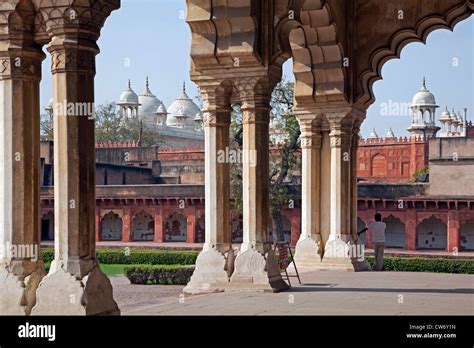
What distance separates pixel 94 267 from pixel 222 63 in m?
3.90

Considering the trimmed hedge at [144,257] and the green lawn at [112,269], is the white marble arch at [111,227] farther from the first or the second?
the green lawn at [112,269]

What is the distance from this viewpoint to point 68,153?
5.92m

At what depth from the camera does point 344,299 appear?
323 inches

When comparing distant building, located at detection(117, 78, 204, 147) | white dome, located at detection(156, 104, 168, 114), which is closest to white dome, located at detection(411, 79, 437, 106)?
distant building, located at detection(117, 78, 204, 147)

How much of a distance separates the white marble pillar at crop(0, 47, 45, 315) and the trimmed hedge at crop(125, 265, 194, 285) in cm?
1263

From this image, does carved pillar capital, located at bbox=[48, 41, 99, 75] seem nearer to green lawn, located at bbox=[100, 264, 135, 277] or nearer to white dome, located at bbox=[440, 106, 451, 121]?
green lawn, located at bbox=[100, 264, 135, 277]

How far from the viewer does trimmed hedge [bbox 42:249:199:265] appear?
27.6 metres

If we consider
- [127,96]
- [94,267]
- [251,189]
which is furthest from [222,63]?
[127,96]

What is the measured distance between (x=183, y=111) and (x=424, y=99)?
22.6 metres

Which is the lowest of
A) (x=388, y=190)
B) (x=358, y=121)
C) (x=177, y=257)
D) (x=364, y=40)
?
(x=177, y=257)

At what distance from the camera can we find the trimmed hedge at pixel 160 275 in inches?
752

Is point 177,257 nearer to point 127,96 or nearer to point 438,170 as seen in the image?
point 438,170

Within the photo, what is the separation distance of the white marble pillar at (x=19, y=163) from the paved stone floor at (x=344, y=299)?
1.13 metres
